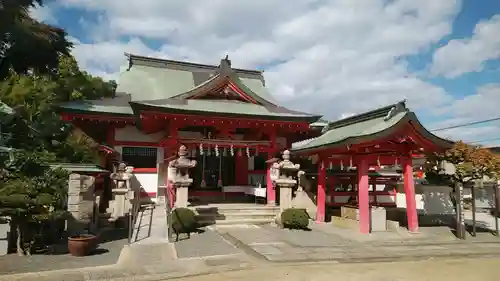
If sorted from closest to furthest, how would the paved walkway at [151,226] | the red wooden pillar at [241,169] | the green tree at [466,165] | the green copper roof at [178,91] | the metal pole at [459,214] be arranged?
1. the paved walkway at [151,226]
2. the metal pole at [459,214]
3. the green tree at [466,165]
4. the green copper roof at [178,91]
5. the red wooden pillar at [241,169]

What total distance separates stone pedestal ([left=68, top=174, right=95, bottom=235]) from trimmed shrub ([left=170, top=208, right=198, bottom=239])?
2.78m

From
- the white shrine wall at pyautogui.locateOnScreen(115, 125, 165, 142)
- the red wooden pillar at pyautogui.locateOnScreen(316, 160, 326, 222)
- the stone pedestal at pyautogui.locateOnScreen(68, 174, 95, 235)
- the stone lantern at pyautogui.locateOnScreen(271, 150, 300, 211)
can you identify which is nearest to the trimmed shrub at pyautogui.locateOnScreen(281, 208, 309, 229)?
the stone lantern at pyautogui.locateOnScreen(271, 150, 300, 211)

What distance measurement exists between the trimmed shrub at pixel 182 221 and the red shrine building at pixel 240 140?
4.20 m

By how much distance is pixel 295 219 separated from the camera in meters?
13.6

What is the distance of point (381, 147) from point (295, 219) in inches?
166

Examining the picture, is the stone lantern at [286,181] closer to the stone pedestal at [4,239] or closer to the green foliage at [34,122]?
the green foliage at [34,122]

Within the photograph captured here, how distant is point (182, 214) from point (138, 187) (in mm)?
5593

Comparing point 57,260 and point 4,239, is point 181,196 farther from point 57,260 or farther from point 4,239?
point 4,239

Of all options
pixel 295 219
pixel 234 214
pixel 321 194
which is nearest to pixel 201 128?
pixel 234 214

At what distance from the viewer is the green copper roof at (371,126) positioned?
12.2 meters

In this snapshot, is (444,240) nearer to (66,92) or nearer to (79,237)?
(79,237)

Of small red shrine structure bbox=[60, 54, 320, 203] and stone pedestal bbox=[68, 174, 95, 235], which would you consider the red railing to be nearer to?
small red shrine structure bbox=[60, 54, 320, 203]

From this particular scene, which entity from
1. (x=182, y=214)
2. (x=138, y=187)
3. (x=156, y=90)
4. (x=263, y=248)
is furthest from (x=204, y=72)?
(x=263, y=248)

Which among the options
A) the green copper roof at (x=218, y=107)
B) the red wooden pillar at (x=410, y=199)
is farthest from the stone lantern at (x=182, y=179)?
the red wooden pillar at (x=410, y=199)
